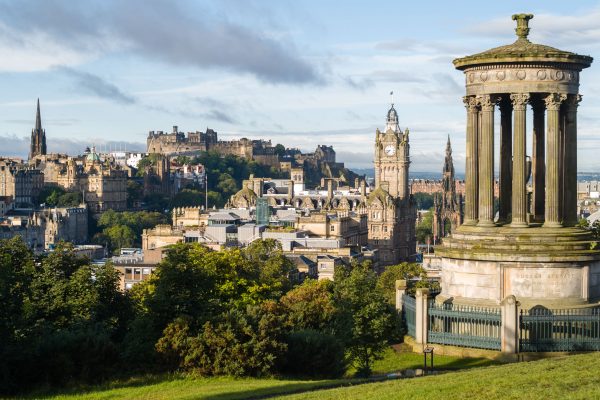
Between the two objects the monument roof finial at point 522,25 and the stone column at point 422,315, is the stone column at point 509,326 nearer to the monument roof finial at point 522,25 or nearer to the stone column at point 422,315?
the stone column at point 422,315

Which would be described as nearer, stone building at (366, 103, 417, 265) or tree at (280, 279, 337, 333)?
tree at (280, 279, 337, 333)

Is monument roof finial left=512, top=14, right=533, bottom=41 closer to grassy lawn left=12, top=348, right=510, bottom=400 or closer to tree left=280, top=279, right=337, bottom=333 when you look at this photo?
grassy lawn left=12, top=348, right=510, bottom=400

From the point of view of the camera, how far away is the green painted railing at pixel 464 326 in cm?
3928

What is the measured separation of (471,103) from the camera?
135ft

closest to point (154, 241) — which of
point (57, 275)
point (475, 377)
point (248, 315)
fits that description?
point (57, 275)

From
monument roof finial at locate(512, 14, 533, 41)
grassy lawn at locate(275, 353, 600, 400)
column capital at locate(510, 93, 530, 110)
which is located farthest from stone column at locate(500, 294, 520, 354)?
monument roof finial at locate(512, 14, 533, 41)

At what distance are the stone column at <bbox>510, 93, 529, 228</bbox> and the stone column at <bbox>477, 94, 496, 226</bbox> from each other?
75 centimetres

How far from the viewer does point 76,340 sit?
38031 millimetres

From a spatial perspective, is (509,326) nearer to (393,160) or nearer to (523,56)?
(523,56)

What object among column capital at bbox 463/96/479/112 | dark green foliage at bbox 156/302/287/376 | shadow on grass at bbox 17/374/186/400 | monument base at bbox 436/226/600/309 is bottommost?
shadow on grass at bbox 17/374/186/400

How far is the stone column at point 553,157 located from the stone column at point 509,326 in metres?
3.12

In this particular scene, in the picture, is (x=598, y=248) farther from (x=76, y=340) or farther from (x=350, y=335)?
(x=76, y=340)

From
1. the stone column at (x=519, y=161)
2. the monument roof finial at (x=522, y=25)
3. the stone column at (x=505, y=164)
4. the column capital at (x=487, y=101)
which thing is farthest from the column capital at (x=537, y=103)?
the monument roof finial at (x=522, y=25)

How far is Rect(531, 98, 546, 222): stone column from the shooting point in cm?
4272
